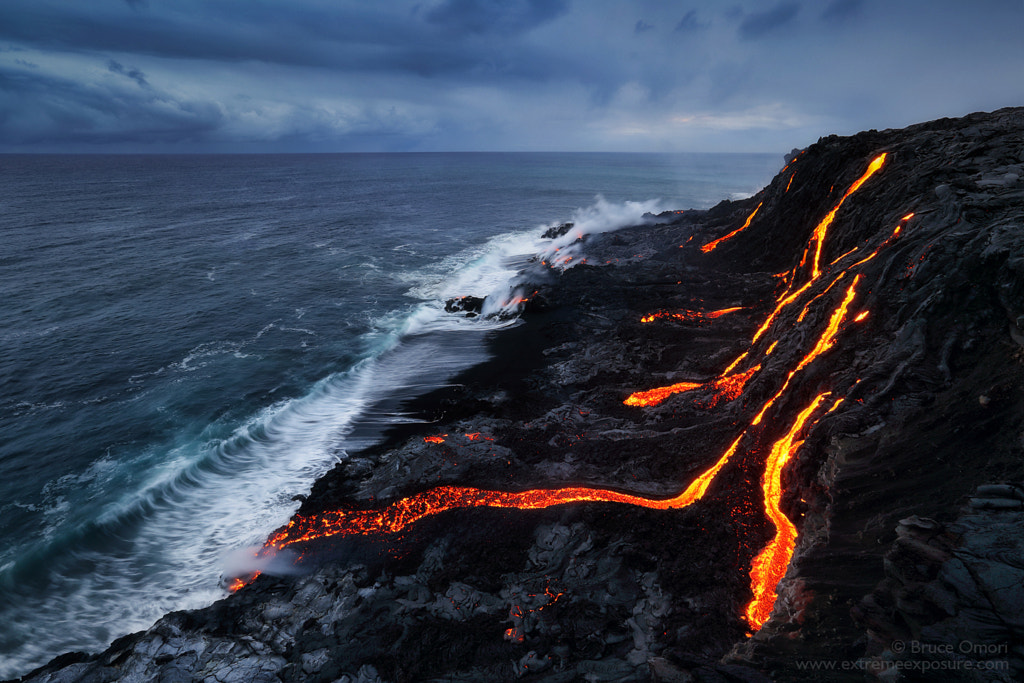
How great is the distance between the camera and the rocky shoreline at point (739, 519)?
396 inches

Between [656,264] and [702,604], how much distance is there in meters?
32.0

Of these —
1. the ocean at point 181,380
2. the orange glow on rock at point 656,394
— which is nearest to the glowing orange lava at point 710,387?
the orange glow on rock at point 656,394

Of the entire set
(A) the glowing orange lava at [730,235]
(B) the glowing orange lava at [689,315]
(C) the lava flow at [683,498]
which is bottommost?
(C) the lava flow at [683,498]

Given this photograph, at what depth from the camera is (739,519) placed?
1538cm

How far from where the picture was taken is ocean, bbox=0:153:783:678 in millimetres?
17375

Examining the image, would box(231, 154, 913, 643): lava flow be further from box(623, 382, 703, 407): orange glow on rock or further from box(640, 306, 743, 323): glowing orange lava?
box(640, 306, 743, 323): glowing orange lava

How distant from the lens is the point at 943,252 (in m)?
16.3

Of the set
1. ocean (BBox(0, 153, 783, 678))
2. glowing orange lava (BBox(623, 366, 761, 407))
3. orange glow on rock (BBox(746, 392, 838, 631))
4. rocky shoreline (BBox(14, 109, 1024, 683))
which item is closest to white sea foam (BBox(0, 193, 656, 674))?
ocean (BBox(0, 153, 783, 678))

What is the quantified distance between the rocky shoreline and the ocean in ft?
10.2

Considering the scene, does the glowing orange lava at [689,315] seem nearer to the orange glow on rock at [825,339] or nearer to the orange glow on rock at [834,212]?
the orange glow on rock at [834,212]

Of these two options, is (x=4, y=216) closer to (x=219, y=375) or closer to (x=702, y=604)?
(x=219, y=375)

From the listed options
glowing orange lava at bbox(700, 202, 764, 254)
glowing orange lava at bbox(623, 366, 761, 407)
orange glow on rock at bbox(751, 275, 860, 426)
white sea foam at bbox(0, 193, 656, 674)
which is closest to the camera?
white sea foam at bbox(0, 193, 656, 674)

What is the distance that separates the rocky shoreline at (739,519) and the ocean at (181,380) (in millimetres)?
3095

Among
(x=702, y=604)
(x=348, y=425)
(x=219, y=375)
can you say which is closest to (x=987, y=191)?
(x=702, y=604)
